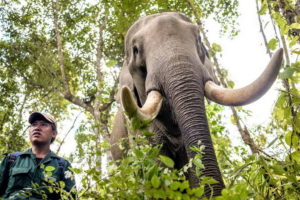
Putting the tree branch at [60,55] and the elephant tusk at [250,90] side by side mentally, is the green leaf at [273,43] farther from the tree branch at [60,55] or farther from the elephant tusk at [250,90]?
the tree branch at [60,55]

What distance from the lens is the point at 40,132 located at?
4512mm

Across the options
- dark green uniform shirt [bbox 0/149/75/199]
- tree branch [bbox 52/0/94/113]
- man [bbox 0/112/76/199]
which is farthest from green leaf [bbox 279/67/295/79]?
tree branch [bbox 52/0/94/113]

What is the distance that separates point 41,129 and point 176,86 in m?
2.04

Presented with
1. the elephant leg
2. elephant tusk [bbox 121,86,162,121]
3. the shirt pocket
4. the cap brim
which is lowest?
the shirt pocket

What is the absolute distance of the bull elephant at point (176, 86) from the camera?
2.77m

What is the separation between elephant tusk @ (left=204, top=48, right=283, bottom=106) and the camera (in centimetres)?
261

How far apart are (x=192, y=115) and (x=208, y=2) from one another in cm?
860

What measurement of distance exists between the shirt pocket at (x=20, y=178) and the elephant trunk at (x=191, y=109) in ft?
5.82

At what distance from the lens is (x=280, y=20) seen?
2.65 metres

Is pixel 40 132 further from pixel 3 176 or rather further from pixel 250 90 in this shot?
pixel 250 90

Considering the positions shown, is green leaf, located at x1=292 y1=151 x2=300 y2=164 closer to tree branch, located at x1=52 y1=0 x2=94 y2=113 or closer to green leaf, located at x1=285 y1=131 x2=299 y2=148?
green leaf, located at x1=285 y1=131 x2=299 y2=148

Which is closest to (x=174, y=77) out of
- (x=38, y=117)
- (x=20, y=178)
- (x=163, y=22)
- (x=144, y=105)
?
(x=144, y=105)

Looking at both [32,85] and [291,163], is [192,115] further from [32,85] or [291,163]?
[32,85]

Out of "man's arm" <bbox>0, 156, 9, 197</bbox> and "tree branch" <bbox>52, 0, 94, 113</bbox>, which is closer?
"man's arm" <bbox>0, 156, 9, 197</bbox>
